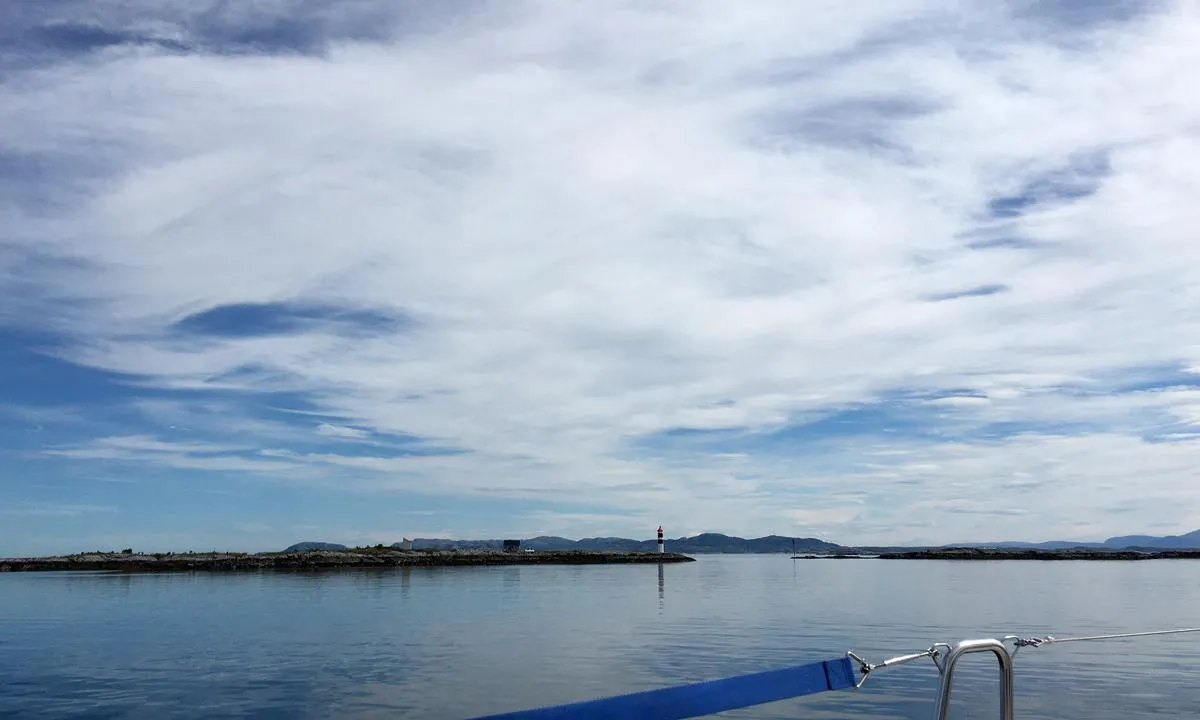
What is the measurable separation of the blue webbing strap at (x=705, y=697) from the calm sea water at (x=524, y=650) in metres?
14.4

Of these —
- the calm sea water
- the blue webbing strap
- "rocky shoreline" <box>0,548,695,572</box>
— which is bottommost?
"rocky shoreline" <box>0,548,695,572</box>

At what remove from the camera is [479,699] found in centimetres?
2302

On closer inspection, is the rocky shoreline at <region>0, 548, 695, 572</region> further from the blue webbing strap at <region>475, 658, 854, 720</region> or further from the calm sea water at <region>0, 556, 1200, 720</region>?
the blue webbing strap at <region>475, 658, 854, 720</region>

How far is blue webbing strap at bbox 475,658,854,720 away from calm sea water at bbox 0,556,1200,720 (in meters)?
14.4

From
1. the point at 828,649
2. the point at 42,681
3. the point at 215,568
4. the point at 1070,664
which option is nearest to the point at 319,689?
the point at 42,681

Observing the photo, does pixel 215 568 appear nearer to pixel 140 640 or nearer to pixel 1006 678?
pixel 140 640

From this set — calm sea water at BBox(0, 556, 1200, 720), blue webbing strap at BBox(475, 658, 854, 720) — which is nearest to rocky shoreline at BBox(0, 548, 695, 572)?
calm sea water at BBox(0, 556, 1200, 720)

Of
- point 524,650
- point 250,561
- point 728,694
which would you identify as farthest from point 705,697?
point 250,561

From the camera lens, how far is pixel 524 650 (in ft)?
107

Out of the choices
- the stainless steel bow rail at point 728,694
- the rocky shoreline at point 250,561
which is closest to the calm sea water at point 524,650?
the stainless steel bow rail at point 728,694

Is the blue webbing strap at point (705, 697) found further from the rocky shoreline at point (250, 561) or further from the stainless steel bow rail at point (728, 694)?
Answer: the rocky shoreline at point (250, 561)

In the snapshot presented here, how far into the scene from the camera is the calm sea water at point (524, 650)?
22703mm

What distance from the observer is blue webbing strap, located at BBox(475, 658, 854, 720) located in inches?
265

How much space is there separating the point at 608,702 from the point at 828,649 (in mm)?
28260
